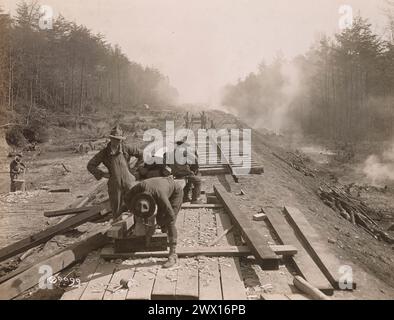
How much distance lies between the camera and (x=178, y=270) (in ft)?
16.6

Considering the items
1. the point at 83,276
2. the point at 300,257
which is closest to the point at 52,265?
the point at 83,276

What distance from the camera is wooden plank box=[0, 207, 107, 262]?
616 cm

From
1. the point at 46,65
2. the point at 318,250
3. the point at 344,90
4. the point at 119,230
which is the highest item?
the point at 46,65

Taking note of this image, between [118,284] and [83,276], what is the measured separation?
62 centimetres

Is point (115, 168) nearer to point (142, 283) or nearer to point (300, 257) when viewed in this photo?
point (142, 283)

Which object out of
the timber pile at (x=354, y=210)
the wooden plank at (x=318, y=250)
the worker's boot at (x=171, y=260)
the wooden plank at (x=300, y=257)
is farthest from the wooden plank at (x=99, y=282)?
the timber pile at (x=354, y=210)

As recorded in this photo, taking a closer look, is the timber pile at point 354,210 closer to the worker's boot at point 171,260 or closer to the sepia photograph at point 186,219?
the sepia photograph at point 186,219

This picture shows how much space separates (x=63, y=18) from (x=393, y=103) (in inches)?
1447

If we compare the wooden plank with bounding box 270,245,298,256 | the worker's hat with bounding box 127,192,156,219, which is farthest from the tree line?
the wooden plank with bounding box 270,245,298,256

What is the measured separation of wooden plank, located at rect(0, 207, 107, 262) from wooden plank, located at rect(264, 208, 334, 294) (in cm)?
330

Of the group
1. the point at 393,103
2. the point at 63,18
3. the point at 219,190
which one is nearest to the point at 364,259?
the point at 219,190

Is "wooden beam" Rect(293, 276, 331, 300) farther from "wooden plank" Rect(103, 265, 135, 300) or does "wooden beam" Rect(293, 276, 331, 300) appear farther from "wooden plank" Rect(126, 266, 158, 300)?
"wooden plank" Rect(103, 265, 135, 300)

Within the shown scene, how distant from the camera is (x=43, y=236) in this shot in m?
6.54
